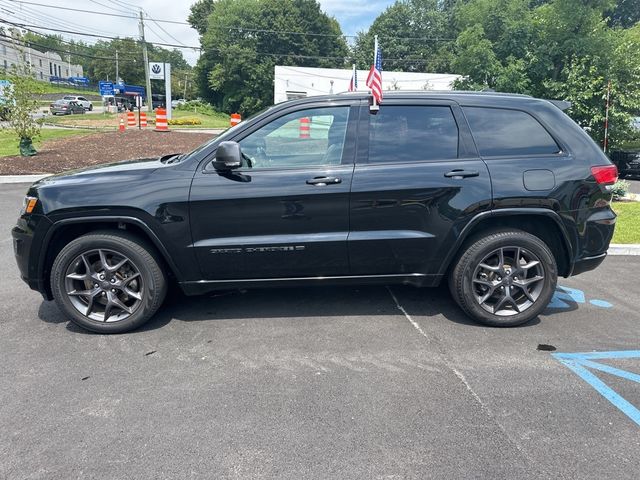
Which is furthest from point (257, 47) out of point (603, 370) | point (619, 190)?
point (603, 370)

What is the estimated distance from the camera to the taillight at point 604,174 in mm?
3836

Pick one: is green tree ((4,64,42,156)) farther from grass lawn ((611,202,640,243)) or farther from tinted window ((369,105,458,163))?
grass lawn ((611,202,640,243))

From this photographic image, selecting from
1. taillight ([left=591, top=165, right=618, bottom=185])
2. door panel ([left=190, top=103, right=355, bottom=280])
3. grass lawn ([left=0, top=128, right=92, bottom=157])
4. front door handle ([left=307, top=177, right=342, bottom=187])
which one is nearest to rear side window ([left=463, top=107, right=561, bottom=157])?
taillight ([left=591, top=165, right=618, bottom=185])

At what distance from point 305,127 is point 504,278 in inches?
82.5

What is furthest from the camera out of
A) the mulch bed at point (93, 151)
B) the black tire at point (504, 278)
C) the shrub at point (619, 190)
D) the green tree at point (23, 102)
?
the green tree at point (23, 102)

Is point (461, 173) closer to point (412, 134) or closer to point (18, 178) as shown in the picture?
point (412, 134)

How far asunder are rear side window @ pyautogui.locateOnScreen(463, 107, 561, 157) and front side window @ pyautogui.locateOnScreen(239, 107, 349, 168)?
112 cm

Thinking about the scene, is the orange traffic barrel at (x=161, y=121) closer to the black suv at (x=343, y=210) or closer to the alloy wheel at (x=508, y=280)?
the black suv at (x=343, y=210)

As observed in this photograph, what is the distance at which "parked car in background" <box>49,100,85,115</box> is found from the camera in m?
43.0

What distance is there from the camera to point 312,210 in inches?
145

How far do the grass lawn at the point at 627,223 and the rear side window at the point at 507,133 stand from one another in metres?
3.51

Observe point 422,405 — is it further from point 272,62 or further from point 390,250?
point 272,62

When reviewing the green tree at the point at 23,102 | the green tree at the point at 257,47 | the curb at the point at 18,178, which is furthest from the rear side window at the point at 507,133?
the green tree at the point at 257,47

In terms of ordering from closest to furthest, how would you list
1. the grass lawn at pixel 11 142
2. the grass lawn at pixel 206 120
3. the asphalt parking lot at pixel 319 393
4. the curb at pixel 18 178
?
the asphalt parking lot at pixel 319 393, the curb at pixel 18 178, the grass lawn at pixel 11 142, the grass lawn at pixel 206 120
